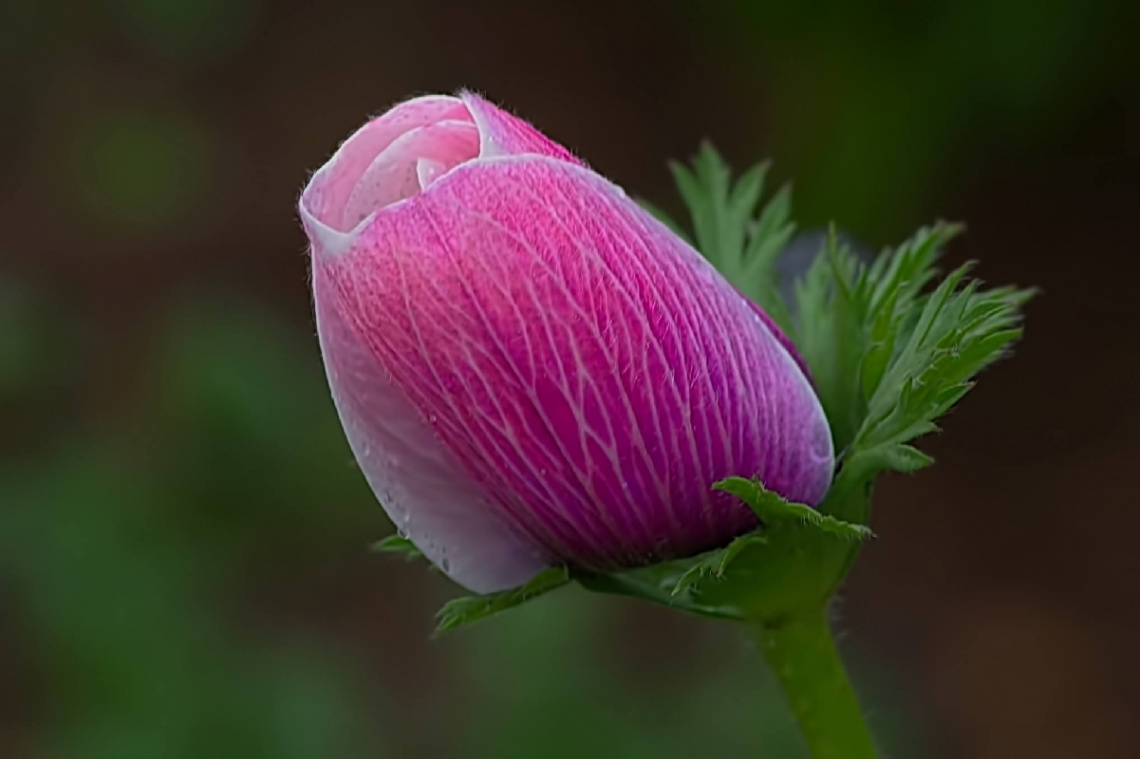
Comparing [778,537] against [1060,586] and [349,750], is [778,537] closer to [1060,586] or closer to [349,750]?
[349,750]

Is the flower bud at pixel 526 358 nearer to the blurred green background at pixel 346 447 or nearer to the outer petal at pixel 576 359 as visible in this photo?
the outer petal at pixel 576 359

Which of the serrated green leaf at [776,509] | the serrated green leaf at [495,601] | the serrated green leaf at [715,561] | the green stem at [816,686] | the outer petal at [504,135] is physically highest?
the outer petal at [504,135]

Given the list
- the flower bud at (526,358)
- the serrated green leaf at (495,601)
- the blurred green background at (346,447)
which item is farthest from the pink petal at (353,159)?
the blurred green background at (346,447)

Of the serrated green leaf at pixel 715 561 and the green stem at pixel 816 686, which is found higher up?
the serrated green leaf at pixel 715 561

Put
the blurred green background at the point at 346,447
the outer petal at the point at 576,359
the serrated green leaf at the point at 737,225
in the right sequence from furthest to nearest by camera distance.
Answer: the blurred green background at the point at 346,447 < the serrated green leaf at the point at 737,225 < the outer petal at the point at 576,359

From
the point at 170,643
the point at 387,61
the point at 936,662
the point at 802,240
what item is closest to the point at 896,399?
the point at 802,240

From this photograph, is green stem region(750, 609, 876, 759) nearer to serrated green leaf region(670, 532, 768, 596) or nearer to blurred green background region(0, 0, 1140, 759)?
serrated green leaf region(670, 532, 768, 596)
